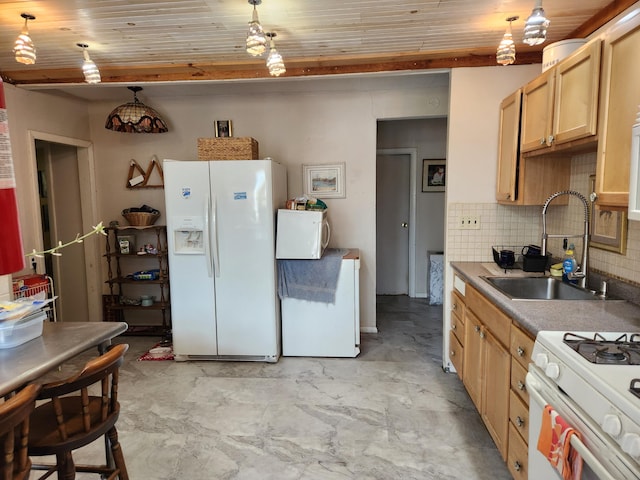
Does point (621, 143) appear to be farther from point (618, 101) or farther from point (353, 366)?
point (353, 366)

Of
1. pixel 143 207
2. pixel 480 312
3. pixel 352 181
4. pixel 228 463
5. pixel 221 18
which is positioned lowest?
pixel 228 463

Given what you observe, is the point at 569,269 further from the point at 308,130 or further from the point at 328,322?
the point at 308,130

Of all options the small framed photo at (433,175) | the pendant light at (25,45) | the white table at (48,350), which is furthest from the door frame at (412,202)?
the white table at (48,350)

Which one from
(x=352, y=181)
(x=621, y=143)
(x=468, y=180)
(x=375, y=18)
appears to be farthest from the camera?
(x=352, y=181)

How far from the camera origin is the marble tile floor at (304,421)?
2.03 m

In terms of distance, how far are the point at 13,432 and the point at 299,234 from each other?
7.47 ft

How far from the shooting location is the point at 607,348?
1278 mm

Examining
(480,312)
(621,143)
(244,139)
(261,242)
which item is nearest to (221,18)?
(244,139)

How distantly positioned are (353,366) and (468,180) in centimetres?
177

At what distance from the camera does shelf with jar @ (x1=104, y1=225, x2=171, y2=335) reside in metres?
3.88

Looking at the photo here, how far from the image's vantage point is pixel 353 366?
3207 millimetres

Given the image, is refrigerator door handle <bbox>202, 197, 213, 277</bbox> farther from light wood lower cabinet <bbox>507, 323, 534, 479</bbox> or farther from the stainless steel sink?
light wood lower cabinet <bbox>507, 323, 534, 479</bbox>

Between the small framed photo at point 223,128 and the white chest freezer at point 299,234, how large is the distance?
107cm

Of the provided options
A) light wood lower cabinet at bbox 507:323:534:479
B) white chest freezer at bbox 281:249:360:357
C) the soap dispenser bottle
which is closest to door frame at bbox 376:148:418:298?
white chest freezer at bbox 281:249:360:357
